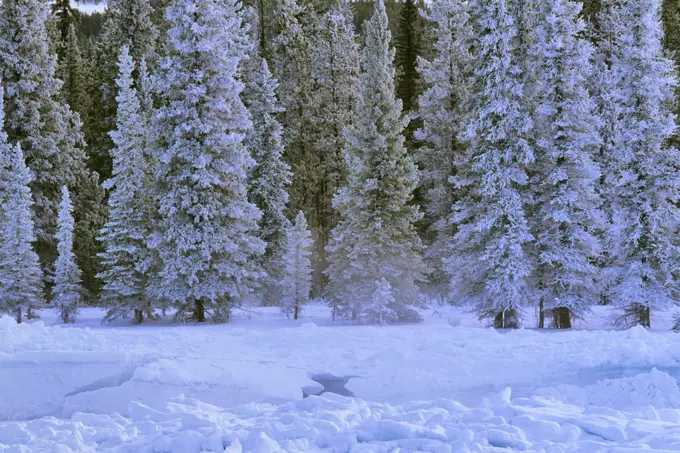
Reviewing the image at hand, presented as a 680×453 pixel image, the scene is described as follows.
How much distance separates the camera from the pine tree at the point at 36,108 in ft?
117

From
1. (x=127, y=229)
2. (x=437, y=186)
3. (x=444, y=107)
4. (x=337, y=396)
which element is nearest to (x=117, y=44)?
(x=127, y=229)

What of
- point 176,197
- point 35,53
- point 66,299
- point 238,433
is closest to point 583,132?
point 176,197

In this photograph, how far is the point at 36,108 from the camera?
3612 centimetres

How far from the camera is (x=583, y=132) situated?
22953 mm

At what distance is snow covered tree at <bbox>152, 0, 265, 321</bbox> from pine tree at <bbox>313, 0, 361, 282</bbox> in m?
15.2

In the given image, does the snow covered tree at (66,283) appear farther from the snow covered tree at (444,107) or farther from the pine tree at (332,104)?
the pine tree at (332,104)

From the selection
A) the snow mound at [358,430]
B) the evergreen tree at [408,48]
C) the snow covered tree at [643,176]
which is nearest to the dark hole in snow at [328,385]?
the snow mound at [358,430]

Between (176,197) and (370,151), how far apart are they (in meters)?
7.39

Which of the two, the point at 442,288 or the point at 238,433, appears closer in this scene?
the point at 238,433

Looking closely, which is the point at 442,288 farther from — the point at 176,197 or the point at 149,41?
the point at 149,41

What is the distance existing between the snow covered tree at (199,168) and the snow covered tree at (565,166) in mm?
10578

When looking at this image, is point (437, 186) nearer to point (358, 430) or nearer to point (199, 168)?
point (199, 168)

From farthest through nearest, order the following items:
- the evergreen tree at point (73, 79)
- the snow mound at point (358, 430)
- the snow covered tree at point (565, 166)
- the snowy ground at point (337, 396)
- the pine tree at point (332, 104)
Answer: the evergreen tree at point (73, 79)
the pine tree at point (332, 104)
the snow covered tree at point (565, 166)
the snowy ground at point (337, 396)
the snow mound at point (358, 430)

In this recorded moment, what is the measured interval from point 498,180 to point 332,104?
67.2 ft
